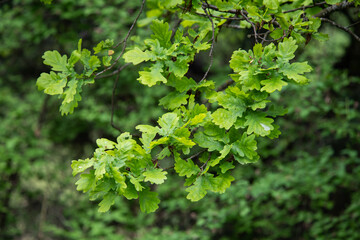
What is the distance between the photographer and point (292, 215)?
4.73 meters

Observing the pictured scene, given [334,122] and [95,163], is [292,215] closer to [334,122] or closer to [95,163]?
[334,122]

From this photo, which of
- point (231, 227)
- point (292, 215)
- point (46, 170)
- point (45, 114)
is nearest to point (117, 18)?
point (45, 114)

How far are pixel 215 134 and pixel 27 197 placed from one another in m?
5.48

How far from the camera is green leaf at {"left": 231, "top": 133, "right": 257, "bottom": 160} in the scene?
156 centimetres

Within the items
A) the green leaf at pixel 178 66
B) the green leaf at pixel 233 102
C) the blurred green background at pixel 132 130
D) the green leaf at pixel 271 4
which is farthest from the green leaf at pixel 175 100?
the blurred green background at pixel 132 130

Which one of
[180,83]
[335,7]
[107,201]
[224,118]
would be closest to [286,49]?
[224,118]

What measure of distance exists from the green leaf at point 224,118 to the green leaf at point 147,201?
0.44m

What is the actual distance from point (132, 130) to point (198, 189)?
382 cm

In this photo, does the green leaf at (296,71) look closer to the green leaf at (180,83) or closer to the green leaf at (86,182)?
the green leaf at (180,83)

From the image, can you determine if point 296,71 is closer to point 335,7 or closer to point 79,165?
point 335,7

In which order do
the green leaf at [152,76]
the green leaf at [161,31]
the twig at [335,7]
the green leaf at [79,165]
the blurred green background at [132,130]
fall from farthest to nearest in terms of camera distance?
the blurred green background at [132,130]
the twig at [335,7]
the green leaf at [161,31]
the green leaf at [152,76]
the green leaf at [79,165]

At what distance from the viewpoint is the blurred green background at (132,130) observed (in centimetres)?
425

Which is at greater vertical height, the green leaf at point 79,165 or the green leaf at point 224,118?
the green leaf at point 224,118

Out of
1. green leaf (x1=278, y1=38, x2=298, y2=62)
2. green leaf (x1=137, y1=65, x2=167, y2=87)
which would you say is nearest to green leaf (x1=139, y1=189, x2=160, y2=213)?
green leaf (x1=137, y1=65, x2=167, y2=87)
